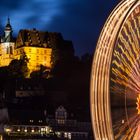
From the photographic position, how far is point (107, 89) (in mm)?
16219

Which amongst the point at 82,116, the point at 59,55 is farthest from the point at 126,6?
the point at 59,55

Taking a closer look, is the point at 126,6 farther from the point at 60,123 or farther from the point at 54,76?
the point at 54,76

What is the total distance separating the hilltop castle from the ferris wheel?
71.7 metres

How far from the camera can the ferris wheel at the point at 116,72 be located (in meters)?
15.8

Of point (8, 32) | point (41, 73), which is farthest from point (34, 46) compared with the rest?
point (41, 73)

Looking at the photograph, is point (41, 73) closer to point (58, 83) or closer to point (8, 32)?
point (58, 83)

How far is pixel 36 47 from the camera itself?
9250 cm

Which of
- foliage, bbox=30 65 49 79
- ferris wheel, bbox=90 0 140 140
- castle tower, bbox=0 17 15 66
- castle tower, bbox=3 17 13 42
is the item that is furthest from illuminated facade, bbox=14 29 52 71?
ferris wheel, bbox=90 0 140 140

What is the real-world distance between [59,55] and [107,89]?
73563 millimetres

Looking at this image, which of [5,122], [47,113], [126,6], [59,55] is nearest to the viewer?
[126,6]

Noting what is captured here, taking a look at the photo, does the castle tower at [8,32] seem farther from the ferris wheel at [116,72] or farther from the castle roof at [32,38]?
the ferris wheel at [116,72]

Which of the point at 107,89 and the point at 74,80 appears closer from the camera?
the point at 107,89

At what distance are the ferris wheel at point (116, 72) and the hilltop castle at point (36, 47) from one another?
235 feet

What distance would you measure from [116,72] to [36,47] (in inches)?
2968
